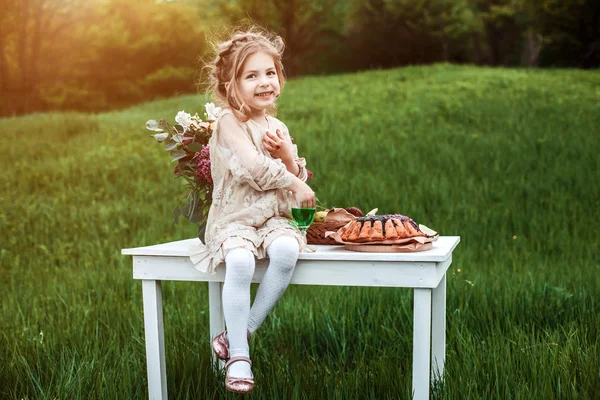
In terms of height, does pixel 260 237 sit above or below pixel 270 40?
below

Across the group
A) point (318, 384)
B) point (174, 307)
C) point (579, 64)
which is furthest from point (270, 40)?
point (579, 64)

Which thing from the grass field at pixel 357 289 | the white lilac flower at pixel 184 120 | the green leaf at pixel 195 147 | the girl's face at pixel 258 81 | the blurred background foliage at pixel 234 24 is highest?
the blurred background foliage at pixel 234 24

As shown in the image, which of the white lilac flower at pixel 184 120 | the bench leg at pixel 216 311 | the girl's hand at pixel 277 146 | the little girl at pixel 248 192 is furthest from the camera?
the bench leg at pixel 216 311

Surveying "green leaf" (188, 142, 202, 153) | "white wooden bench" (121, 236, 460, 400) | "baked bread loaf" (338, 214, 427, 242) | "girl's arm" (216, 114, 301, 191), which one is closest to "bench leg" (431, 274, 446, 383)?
"white wooden bench" (121, 236, 460, 400)

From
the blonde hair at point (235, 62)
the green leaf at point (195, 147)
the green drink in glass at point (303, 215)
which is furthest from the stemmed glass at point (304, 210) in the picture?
the green leaf at point (195, 147)

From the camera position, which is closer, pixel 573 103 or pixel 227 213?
Result: pixel 227 213

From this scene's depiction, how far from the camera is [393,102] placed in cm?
1248

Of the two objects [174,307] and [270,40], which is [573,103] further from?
[270,40]

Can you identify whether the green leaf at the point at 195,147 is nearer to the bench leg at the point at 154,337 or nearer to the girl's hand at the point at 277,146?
the girl's hand at the point at 277,146

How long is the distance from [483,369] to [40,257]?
4.10 metres

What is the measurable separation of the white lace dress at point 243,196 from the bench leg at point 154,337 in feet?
0.82

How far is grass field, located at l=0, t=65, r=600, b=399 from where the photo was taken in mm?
3082

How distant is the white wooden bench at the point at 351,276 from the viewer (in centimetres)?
249

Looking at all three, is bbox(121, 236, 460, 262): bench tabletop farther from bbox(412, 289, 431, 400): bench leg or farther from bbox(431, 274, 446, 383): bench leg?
bbox(431, 274, 446, 383): bench leg
